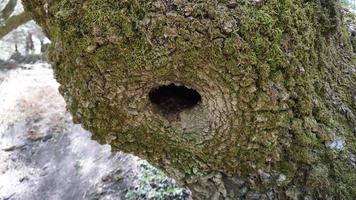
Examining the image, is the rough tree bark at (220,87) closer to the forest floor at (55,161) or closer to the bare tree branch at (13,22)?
the forest floor at (55,161)

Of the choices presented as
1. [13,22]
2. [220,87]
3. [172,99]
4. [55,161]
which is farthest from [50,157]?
[220,87]

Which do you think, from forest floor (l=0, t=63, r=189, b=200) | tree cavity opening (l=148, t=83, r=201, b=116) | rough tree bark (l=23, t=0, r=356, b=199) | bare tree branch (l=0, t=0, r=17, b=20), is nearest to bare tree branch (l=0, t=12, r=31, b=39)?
bare tree branch (l=0, t=0, r=17, b=20)

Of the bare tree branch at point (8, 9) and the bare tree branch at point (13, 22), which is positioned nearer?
the bare tree branch at point (13, 22)

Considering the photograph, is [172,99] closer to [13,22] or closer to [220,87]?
[220,87]

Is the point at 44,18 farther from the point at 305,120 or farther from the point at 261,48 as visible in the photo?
the point at 305,120

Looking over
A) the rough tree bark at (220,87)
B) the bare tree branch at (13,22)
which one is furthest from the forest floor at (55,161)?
the rough tree bark at (220,87)

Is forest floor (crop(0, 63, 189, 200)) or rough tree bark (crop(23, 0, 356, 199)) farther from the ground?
rough tree bark (crop(23, 0, 356, 199))

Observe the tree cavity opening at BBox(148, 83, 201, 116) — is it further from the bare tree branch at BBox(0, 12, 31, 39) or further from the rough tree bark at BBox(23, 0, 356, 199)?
the bare tree branch at BBox(0, 12, 31, 39)
